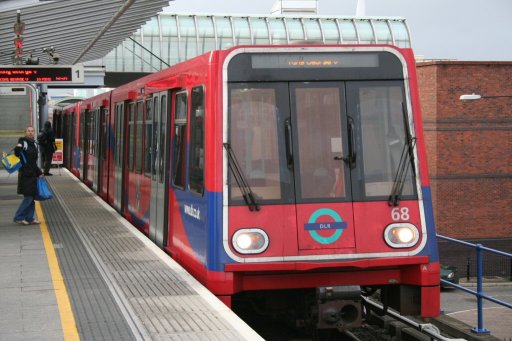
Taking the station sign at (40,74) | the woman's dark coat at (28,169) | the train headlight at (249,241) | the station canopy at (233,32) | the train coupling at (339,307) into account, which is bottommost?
the train coupling at (339,307)

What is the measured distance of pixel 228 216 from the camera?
814cm

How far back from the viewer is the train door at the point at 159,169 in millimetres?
10898

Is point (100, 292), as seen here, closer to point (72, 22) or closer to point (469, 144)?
point (72, 22)

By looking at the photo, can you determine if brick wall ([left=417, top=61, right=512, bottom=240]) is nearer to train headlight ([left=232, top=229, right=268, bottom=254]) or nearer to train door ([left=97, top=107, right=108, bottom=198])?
train door ([left=97, top=107, right=108, bottom=198])

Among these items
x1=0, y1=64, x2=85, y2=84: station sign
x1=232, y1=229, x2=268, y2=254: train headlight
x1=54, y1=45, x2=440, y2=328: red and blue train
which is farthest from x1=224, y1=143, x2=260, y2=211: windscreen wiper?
x1=0, y1=64, x2=85, y2=84: station sign

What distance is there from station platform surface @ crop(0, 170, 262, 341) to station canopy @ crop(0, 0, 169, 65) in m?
5.04

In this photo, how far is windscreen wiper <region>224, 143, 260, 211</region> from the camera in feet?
26.8

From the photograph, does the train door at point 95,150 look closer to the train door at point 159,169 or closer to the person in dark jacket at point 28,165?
the person in dark jacket at point 28,165

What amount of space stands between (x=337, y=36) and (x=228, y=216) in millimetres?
53030

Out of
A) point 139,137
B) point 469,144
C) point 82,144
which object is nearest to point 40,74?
point 139,137

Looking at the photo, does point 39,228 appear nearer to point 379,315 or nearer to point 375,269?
point 379,315

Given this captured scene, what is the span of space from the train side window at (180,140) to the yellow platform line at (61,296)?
A: 5.60ft

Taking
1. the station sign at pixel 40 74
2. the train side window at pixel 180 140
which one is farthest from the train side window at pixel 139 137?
the station sign at pixel 40 74

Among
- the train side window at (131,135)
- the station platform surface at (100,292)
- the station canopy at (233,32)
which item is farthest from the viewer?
the station canopy at (233,32)
